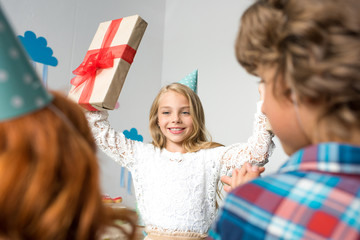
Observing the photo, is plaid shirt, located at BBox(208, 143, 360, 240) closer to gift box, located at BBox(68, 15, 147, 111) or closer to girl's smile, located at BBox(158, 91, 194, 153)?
gift box, located at BBox(68, 15, 147, 111)

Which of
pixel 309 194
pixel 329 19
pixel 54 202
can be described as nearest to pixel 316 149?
pixel 309 194

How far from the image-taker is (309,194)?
1.47ft

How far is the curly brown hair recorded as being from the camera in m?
0.44

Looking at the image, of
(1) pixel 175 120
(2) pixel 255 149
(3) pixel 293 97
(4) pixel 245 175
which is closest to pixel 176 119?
(1) pixel 175 120

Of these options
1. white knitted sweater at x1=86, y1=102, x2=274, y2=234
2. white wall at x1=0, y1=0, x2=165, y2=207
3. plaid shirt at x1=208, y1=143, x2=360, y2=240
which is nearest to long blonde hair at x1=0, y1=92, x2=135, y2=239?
plaid shirt at x1=208, y1=143, x2=360, y2=240

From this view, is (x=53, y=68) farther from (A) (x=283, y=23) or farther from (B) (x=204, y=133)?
(A) (x=283, y=23)

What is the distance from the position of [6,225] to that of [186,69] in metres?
2.34

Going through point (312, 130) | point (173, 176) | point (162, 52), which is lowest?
point (173, 176)

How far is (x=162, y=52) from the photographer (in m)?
2.81

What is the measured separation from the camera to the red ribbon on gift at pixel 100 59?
40.9 inches

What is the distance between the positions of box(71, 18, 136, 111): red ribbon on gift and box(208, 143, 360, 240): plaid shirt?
0.66 metres

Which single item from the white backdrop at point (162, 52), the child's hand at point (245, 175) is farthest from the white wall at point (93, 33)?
the child's hand at point (245, 175)

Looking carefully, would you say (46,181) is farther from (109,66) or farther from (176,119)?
(176,119)

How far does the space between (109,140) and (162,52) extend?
1.66m
